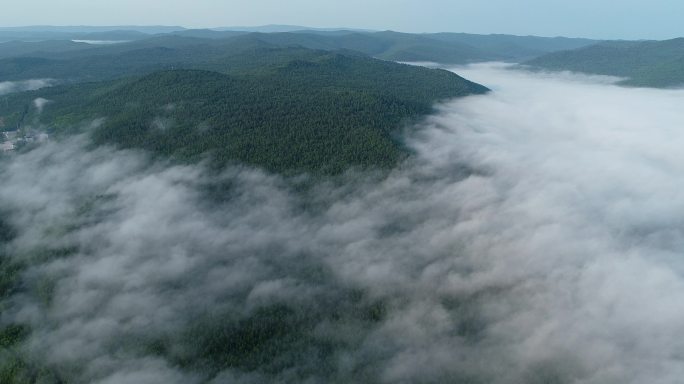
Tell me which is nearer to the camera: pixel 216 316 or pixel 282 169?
pixel 216 316

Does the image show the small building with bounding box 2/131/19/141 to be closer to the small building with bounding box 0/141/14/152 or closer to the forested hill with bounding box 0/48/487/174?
the small building with bounding box 0/141/14/152

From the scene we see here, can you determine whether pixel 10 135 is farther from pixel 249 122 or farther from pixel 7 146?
pixel 249 122

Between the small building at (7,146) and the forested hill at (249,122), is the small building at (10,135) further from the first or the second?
the forested hill at (249,122)

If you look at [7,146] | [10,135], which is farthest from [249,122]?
[10,135]

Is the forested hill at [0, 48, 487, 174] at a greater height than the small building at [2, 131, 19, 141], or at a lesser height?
greater

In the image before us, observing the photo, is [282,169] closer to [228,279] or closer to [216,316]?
[228,279]

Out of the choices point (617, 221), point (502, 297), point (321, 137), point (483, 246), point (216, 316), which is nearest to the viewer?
point (216, 316)

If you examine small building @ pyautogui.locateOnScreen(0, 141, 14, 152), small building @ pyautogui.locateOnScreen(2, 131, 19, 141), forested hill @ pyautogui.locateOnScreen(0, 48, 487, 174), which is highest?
forested hill @ pyautogui.locateOnScreen(0, 48, 487, 174)

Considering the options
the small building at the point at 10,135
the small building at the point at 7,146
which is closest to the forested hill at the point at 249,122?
the small building at the point at 10,135

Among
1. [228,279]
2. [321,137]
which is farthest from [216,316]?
[321,137]

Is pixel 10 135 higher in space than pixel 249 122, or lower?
lower

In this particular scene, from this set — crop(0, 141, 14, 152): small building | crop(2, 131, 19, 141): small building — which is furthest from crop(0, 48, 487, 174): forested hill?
crop(0, 141, 14, 152): small building
